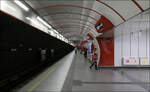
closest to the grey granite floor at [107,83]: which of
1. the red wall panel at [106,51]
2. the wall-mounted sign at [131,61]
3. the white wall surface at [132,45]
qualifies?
the wall-mounted sign at [131,61]

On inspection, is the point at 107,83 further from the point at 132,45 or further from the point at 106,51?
the point at 132,45

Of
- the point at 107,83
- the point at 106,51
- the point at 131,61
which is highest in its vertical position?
the point at 106,51

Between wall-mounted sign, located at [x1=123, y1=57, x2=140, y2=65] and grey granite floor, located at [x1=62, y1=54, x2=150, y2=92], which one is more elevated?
wall-mounted sign, located at [x1=123, y1=57, x2=140, y2=65]

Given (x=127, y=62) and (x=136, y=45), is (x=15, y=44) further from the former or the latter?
(x=136, y=45)

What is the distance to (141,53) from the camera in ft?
27.6

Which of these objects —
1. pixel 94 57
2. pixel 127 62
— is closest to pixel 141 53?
pixel 127 62

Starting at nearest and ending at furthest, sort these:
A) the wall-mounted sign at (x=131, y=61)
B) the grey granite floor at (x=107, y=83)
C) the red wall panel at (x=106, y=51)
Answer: the grey granite floor at (x=107, y=83) < the wall-mounted sign at (x=131, y=61) < the red wall panel at (x=106, y=51)

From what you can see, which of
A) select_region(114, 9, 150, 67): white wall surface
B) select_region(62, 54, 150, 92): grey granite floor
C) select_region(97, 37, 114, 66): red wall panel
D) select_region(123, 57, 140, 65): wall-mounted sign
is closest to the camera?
select_region(62, 54, 150, 92): grey granite floor

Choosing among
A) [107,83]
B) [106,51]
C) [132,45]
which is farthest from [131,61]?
[107,83]

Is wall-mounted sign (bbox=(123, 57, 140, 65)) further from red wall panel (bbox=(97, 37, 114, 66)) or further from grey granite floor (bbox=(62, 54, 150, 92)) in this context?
red wall panel (bbox=(97, 37, 114, 66))

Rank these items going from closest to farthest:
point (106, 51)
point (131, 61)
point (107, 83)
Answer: point (107, 83) → point (131, 61) → point (106, 51)

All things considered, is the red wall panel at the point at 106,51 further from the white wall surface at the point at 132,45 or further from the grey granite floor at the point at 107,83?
the grey granite floor at the point at 107,83

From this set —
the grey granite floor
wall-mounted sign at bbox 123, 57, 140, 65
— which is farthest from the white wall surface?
the grey granite floor

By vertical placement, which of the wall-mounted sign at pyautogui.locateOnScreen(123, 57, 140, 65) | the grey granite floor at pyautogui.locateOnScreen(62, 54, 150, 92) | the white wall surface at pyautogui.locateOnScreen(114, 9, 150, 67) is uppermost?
the white wall surface at pyautogui.locateOnScreen(114, 9, 150, 67)
